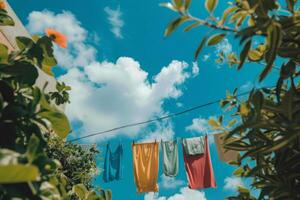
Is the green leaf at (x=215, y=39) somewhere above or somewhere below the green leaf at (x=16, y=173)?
above

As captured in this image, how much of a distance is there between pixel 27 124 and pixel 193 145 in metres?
7.80

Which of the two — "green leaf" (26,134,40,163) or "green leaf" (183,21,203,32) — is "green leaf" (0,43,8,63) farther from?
"green leaf" (183,21,203,32)

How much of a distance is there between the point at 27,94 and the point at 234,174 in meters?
1.44

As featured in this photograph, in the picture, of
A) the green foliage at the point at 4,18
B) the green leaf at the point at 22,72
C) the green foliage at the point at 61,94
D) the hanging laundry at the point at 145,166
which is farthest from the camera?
the hanging laundry at the point at 145,166

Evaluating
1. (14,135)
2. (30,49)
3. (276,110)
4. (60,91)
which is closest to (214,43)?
(276,110)

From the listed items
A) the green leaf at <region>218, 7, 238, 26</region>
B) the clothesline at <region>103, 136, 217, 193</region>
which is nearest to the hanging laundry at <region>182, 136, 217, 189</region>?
the clothesline at <region>103, 136, 217, 193</region>

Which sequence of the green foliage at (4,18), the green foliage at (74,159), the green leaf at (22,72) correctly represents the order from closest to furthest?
the green leaf at (22,72), the green foliage at (4,18), the green foliage at (74,159)

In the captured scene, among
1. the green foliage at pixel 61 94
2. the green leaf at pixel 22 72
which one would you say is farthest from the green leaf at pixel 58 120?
the green foliage at pixel 61 94

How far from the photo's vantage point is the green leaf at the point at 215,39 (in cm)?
128

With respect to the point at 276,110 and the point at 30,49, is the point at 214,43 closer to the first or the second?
the point at 276,110

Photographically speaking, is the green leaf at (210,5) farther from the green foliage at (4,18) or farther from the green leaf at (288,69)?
the green foliage at (4,18)

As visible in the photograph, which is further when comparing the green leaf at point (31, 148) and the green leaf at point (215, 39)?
the green leaf at point (215, 39)

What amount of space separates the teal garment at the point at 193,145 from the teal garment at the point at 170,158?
0.86ft

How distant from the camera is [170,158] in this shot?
8641mm
